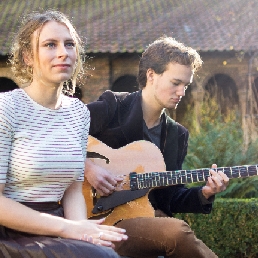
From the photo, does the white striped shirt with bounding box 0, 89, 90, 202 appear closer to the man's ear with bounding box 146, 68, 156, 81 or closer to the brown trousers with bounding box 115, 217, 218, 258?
the brown trousers with bounding box 115, 217, 218, 258

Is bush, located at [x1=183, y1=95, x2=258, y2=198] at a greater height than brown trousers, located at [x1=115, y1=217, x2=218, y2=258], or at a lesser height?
greater

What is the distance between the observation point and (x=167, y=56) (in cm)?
333

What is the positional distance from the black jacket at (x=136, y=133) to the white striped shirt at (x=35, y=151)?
1.11 m

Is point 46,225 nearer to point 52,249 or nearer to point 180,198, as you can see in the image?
point 52,249

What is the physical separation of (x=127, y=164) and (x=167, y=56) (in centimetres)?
76

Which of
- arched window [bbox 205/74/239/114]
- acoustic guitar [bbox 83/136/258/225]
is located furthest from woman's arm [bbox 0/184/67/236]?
arched window [bbox 205/74/239/114]

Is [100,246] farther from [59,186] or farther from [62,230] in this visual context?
[59,186]

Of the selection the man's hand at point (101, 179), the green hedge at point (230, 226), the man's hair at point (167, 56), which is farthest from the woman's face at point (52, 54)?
the green hedge at point (230, 226)

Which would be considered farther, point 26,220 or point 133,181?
point 133,181

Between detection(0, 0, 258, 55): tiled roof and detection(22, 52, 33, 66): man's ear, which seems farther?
detection(0, 0, 258, 55): tiled roof

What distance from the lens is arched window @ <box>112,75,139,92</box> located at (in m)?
16.0

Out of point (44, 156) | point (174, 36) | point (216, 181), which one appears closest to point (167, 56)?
point (216, 181)

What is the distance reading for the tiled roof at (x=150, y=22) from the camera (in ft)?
47.6

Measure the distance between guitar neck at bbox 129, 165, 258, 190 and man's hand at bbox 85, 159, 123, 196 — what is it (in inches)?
4.6
